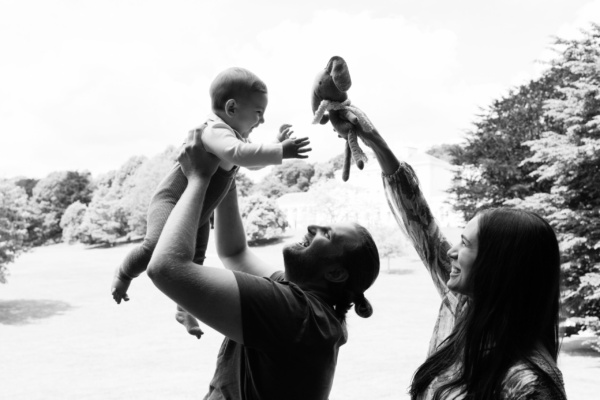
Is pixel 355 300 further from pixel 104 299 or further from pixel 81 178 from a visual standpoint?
pixel 81 178

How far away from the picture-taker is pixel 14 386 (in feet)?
50.5

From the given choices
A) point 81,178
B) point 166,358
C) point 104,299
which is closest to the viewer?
point 166,358

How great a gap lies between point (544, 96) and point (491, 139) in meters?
1.67

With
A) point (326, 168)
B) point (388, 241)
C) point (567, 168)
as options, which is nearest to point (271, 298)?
point (567, 168)

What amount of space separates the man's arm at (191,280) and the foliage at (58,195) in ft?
177

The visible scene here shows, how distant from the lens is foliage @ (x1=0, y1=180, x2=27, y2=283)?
21.5 m

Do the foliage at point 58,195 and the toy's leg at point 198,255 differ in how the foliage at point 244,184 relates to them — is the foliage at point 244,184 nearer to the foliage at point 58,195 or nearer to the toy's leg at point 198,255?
the foliage at point 58,195

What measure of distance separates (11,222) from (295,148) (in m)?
23.0

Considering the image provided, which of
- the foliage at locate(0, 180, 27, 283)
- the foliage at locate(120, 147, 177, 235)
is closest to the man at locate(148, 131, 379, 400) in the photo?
the foliage at locate(0, 180, 27, 283)

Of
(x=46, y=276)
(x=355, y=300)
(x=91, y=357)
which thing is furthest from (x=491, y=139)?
(x=46, y=276)

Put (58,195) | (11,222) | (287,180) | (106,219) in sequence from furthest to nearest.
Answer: (287,180), (58,195), (106,219), (11,222)

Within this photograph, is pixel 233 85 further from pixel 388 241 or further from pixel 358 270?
pixel 388 241

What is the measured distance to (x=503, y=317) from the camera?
4.19 ft

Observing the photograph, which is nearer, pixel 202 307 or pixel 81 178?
pixel 202 307
